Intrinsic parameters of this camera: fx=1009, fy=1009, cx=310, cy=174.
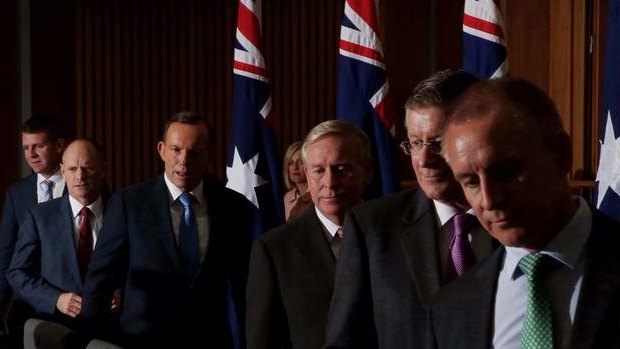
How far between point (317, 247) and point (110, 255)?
1403 millimetres

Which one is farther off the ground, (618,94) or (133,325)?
(618,94)

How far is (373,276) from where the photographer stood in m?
1.92

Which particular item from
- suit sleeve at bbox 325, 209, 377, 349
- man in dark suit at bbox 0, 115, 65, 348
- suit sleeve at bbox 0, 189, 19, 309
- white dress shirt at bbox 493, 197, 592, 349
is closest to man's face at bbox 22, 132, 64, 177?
man in dark suit at bbox 0, 115, 65, 348

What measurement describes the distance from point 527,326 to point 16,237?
454cm

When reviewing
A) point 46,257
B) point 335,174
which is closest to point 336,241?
point 335,174

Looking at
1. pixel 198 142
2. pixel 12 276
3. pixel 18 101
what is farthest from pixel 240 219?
pixel 18 101

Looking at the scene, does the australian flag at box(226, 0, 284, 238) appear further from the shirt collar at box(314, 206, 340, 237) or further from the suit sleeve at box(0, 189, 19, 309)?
the shirt collar at box(314, 206, 340, 237)

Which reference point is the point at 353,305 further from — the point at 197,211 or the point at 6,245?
the point at 6,245

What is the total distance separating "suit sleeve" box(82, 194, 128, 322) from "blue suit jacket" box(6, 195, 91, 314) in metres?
0.55

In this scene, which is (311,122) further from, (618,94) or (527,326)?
(527,326)

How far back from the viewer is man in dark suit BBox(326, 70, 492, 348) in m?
1.87

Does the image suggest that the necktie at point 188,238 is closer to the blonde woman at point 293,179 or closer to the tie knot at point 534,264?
the blonde woman at point 293,179

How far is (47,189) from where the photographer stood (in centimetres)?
576

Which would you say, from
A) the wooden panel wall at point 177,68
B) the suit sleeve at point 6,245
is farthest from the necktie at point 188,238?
the wooden panel wall at point 177,68
